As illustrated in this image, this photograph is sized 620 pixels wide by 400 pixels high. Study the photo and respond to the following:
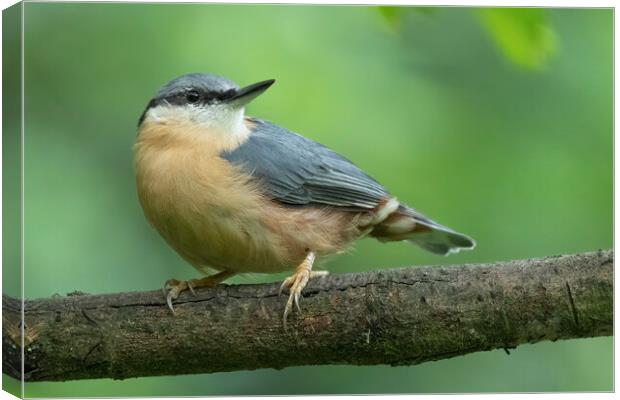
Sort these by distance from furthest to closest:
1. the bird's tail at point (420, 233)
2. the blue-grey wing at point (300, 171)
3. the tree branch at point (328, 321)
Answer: the bird's tail at point (420, 233)
the blue-grey wing at point (300, 171)
the tree branch at point (328, 321)

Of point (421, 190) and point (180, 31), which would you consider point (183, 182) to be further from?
point (421, 190)

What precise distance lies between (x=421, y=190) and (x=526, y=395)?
114 centimetres

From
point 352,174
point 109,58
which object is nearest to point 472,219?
point 352,174

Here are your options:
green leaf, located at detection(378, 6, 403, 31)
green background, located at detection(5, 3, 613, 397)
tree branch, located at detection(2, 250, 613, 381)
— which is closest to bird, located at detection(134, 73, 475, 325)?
tree branch, located at detection(2, 250, 613, 381)

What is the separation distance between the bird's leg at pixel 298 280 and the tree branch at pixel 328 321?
38mm

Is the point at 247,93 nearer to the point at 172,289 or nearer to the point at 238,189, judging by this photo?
the point at 238,189

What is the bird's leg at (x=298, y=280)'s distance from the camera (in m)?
3.70

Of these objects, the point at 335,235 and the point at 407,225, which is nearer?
the point at 335,235

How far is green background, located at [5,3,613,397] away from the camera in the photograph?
4.01 meters

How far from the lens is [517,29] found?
12.0 ft

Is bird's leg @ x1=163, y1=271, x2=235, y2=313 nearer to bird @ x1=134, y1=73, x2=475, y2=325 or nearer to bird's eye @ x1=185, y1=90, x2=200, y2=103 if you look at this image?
bird @ x1=134, y1=73, x2=475, y2=325

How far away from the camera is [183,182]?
12.7ft

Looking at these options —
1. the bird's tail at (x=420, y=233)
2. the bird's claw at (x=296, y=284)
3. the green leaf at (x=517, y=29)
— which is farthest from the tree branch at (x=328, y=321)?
the green leaf at (x=517, y=29)

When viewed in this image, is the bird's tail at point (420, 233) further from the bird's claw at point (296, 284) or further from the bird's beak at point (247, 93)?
the bird's beak at point (247, 93)
